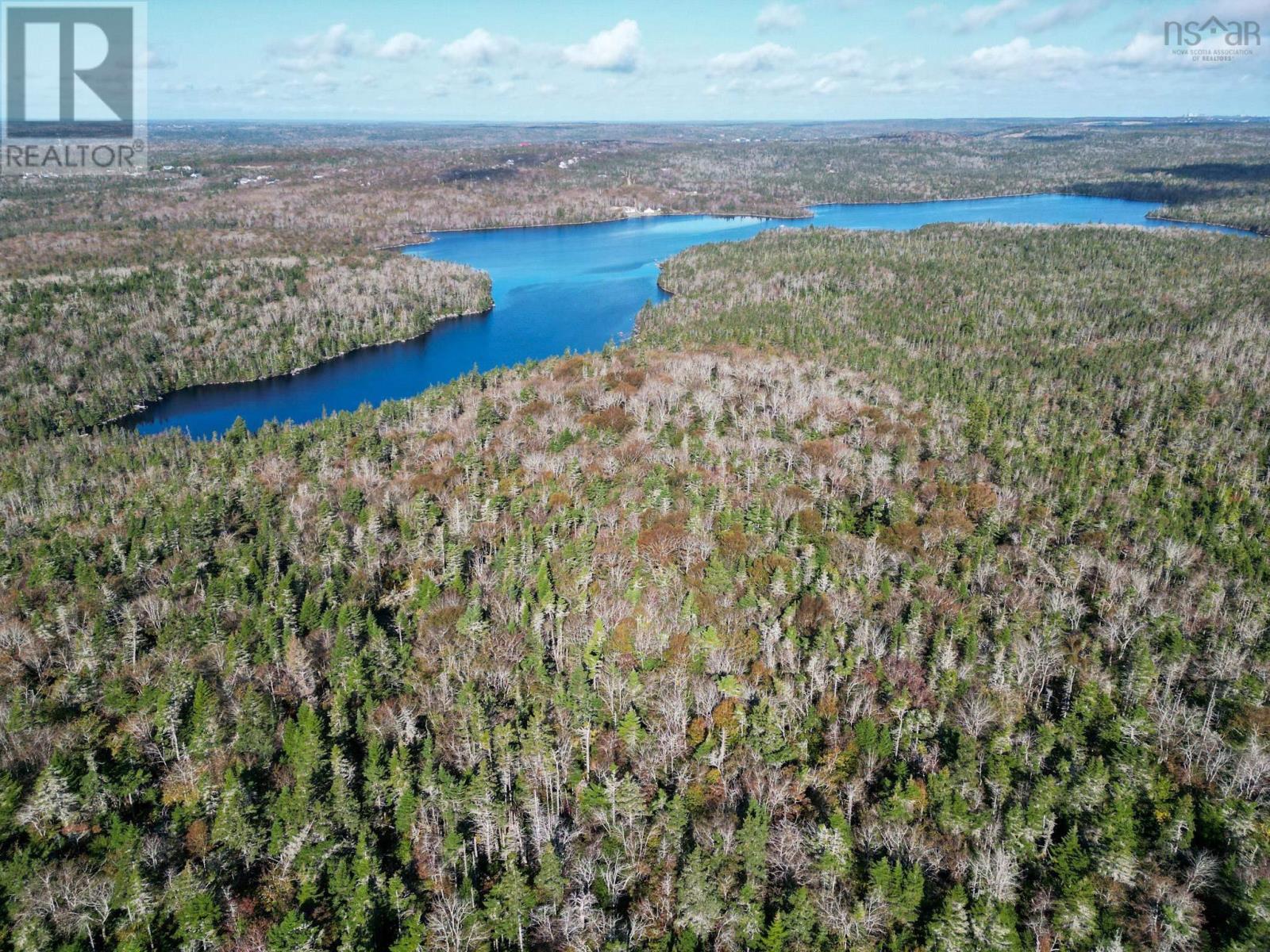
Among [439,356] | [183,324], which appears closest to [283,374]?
[183,324]

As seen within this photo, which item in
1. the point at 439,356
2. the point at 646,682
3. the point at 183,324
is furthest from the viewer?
the point at 183,324

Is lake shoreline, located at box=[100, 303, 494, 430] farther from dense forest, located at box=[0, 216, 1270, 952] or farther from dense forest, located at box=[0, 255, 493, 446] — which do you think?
dense forest, located at box=[0, 216, 1270, 952]

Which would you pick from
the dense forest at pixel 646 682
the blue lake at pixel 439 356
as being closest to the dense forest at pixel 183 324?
the blue lake at pixel 439 356

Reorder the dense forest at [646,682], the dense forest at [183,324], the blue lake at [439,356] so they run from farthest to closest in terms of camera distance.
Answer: the blue lake at [439,356], the dense forest at [183,324], the dense forest at [646,682]

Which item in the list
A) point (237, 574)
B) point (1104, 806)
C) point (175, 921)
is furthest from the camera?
point (237, 574)

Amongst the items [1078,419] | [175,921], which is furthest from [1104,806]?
[1078,419]

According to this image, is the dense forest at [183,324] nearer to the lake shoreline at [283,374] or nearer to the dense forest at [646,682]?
the lake shoreline at [283,374]

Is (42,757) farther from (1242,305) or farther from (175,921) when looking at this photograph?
(1242,305)

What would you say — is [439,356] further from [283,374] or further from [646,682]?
[646,682]
